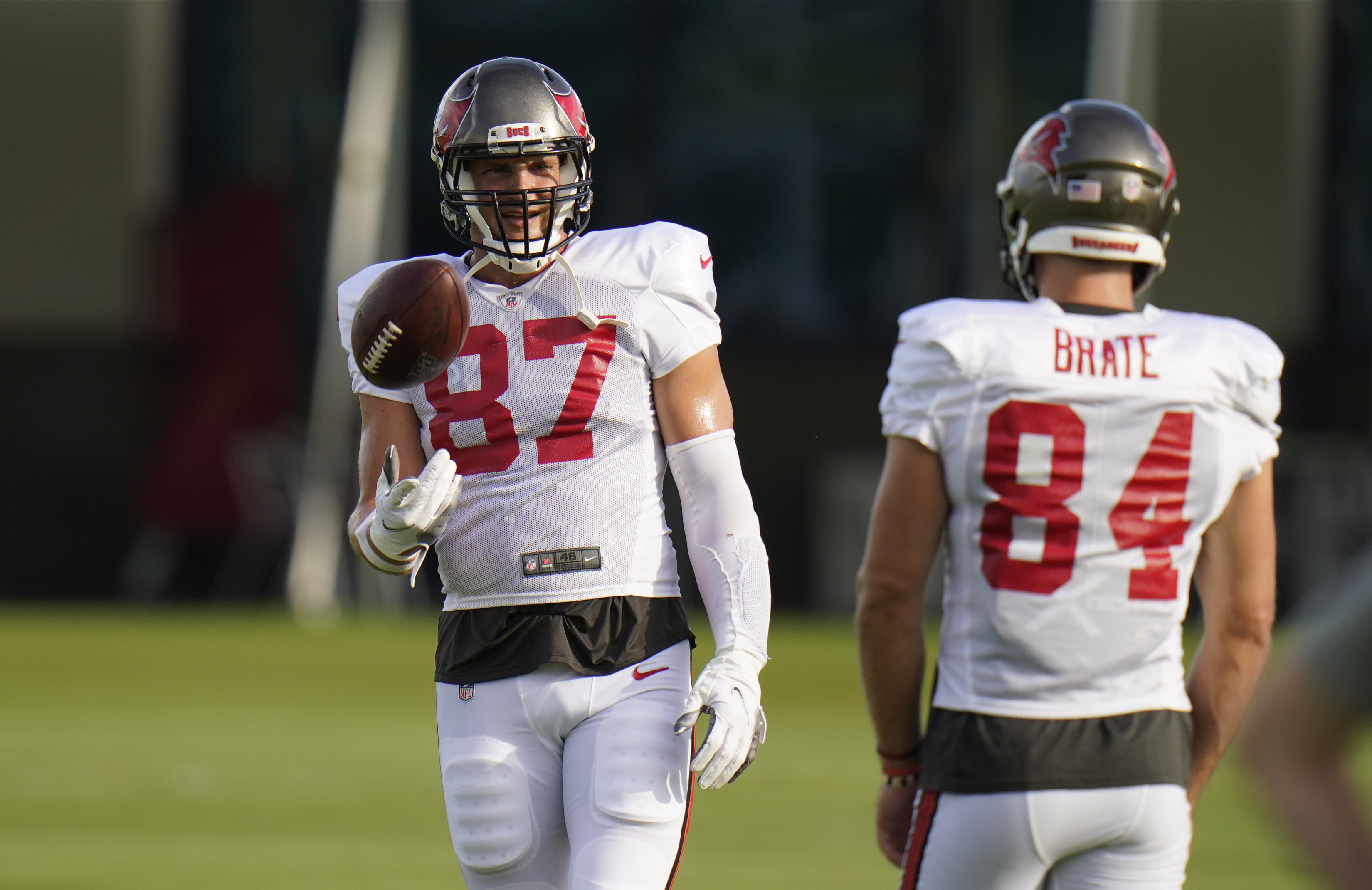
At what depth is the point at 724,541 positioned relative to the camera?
117 inches

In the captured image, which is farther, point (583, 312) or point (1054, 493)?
point (583, 312)

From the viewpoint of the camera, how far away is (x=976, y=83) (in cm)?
1420

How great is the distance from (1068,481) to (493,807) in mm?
957

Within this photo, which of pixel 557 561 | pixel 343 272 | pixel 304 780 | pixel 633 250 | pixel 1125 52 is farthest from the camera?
pixel 343 272

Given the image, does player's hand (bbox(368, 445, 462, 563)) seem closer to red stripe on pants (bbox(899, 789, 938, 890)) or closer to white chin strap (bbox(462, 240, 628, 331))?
white chin strap (bbox(462, 240, 628, 331))

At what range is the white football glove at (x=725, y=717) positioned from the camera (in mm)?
2785

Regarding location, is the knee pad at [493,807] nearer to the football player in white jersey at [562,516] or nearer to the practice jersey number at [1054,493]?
the football player in white jersey at [562,516]

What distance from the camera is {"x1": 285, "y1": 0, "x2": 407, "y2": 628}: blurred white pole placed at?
1358 centimetres

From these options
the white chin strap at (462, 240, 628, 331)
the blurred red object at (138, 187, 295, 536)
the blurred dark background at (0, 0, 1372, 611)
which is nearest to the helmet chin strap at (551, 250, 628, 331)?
the white chin strap at (462, 240, 628, 331)

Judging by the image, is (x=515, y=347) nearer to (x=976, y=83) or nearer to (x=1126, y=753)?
(x=1126, y=753)

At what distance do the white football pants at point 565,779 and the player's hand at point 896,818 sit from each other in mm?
293

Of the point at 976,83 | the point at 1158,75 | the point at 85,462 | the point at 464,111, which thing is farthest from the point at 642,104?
the point at 464,111

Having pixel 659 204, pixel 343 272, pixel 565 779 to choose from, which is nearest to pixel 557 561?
pixel 565 779

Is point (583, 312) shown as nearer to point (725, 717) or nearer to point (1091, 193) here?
point (725, 717)
